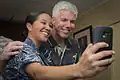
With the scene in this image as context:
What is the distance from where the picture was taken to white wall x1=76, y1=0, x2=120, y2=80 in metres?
2.58

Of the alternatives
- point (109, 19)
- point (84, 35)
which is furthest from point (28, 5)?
point (109, 19)

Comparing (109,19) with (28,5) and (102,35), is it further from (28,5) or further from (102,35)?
(102,35)

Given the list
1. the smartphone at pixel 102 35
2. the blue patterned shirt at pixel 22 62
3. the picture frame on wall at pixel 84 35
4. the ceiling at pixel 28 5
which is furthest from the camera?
the picture frame on wall at pixel 84 35

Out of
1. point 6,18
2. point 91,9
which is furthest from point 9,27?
point 91,9

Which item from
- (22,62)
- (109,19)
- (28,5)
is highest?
(28,5)

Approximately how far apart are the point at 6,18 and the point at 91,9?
1.36m

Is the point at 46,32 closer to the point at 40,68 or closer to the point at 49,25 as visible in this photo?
the point at 49,25

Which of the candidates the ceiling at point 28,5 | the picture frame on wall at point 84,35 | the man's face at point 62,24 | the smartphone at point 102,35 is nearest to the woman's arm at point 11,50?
the man's face at point 62,24

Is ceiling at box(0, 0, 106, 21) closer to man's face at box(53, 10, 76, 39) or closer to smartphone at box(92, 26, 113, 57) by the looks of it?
man's face at box(53, 10, 76, 39)

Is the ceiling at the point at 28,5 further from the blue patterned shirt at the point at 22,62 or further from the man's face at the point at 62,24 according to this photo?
the blue patterned shirt at the point at 22,62

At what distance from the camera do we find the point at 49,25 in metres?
1.25

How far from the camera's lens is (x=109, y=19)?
2.78 m


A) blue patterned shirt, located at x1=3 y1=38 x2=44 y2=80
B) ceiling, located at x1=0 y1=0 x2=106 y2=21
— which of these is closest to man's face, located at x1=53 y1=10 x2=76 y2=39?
blue patterned shirt, located at x1=3 y1=38 x2=44 y2=80

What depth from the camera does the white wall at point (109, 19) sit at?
258 cm
